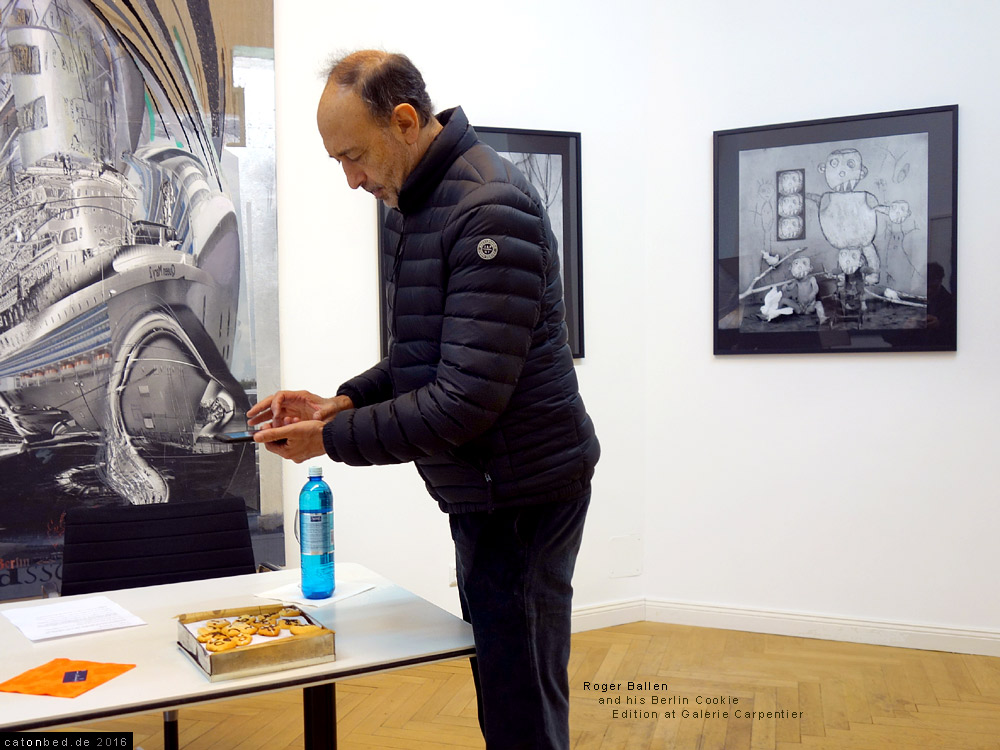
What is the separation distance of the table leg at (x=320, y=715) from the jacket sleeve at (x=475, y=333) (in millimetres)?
415

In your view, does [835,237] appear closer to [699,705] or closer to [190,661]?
[699,705]

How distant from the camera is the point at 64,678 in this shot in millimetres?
1350

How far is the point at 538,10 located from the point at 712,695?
9.17ft

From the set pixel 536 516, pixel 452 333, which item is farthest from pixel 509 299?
pixel 536 516

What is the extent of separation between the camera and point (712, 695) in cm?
309

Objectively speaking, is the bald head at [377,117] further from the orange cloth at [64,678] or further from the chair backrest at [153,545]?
the chair backrest at [153,545]

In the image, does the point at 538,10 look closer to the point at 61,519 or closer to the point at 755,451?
the point at 755,451

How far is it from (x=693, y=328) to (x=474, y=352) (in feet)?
8.41

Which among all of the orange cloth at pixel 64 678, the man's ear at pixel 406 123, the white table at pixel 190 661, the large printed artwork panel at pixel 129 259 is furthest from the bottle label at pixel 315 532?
the large printed artwork panel at pixel 129 259

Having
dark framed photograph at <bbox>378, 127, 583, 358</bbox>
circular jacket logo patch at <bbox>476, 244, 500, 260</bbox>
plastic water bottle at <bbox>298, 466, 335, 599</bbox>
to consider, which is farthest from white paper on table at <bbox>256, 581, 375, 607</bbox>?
dark framed photograph at <bbox>378, 127, 583, 358</bbox>

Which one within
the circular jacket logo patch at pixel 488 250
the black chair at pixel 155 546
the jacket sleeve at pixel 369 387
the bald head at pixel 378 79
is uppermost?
the bald head at pixel 378 79

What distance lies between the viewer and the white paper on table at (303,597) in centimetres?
183

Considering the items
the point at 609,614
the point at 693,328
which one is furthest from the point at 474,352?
the point at 609,614

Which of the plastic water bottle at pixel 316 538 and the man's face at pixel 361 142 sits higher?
the man's face at pixel 361 142
